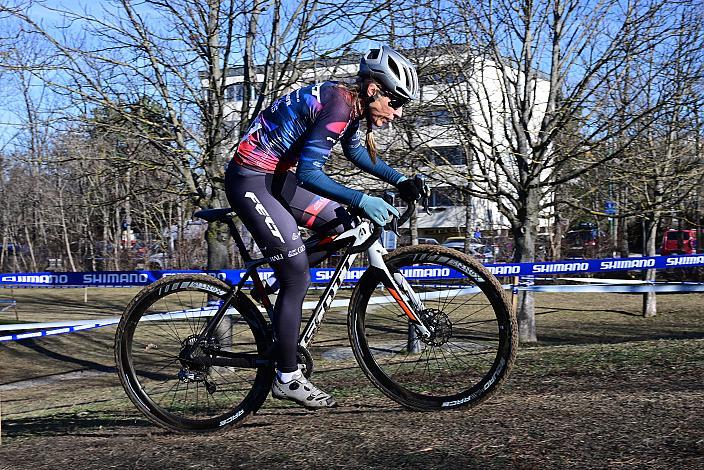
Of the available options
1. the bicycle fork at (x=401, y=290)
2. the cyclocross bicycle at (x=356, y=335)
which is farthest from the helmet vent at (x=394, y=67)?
the bicycle fork at (x=401, y=290)

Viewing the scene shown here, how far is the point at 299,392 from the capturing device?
4594 mm

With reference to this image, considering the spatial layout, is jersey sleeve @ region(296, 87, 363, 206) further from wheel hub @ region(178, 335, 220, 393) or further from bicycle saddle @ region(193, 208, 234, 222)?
wheel hub @ region(178, 335, 220, 393)

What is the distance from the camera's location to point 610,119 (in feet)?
49.3

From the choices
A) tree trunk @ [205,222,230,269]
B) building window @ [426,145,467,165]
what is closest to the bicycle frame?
tree trunk @ [205,222,230,269]

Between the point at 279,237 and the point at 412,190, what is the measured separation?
2.73ft

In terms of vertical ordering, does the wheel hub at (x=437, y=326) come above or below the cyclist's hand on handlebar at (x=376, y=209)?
below

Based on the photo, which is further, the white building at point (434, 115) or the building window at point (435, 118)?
the building window at point (435, 118)

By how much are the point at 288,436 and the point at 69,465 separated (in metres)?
1.20

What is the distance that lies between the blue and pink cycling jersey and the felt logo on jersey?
0.17 meters

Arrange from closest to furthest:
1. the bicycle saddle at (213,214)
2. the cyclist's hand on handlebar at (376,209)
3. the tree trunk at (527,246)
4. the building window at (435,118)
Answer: the cyclist's hand on handlebar at (376,209) → the bicycle saddle at (213,214) → the building window at (435,118) → the tree trunk at (527,246)

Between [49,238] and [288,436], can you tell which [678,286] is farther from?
[49,238]

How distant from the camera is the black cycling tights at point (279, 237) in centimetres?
453

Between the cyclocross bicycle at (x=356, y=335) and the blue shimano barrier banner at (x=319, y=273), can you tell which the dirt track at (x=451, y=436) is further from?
the blue shimano barrier banner at (x=319, y=273)

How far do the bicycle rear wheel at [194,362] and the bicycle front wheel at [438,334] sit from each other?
69 cm
